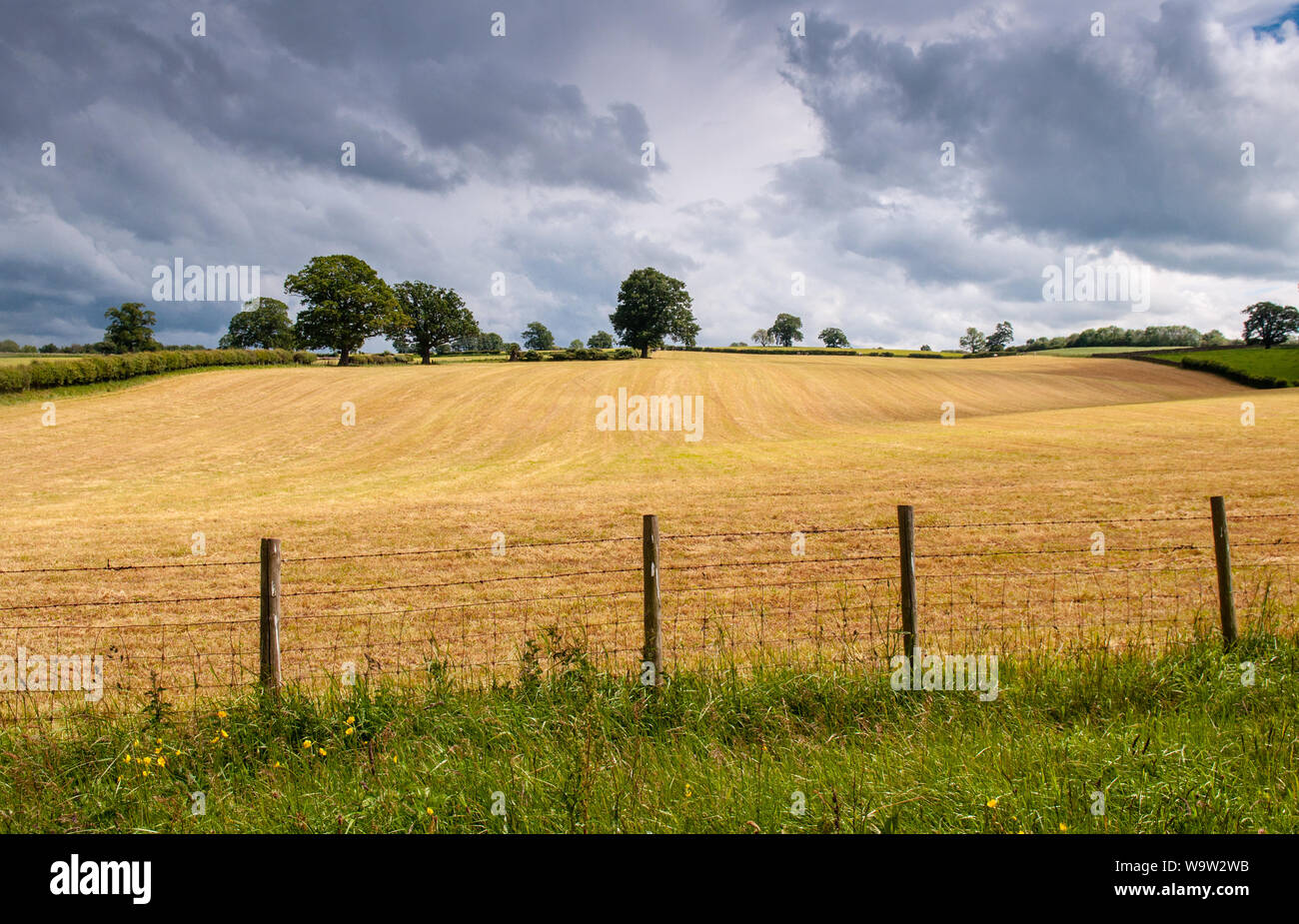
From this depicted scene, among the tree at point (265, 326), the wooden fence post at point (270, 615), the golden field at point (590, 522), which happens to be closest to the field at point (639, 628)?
the golden field at point (590, 522)

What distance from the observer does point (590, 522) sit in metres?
19.1

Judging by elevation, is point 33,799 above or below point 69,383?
below

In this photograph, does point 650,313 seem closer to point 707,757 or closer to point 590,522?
point 590,522

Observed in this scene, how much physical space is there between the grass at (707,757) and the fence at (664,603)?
1.50ft

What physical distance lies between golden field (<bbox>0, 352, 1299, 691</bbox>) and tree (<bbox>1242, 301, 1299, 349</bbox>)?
7788 cm

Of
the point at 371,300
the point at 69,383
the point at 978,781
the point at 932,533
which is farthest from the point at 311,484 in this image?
the point at 371,300

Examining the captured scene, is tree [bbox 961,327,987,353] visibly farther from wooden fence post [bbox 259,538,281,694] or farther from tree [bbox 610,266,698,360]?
wooden fence post [bbox 259,538,281,694]

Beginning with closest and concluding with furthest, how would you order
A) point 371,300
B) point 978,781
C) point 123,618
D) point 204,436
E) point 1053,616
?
point 978,781, point 1053,616, point 123,618, point 204,436, point 371,300

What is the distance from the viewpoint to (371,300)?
261 ft

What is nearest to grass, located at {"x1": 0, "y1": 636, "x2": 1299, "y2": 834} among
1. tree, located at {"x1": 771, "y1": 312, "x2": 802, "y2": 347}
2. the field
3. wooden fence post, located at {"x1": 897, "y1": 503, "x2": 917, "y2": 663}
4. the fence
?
the field

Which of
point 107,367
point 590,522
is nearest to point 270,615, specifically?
point 590,522

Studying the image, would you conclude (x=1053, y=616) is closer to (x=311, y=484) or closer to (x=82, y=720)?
(x=82, y=720)

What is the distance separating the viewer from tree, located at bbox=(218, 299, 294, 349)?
119125mm

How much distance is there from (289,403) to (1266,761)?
5223 cm
